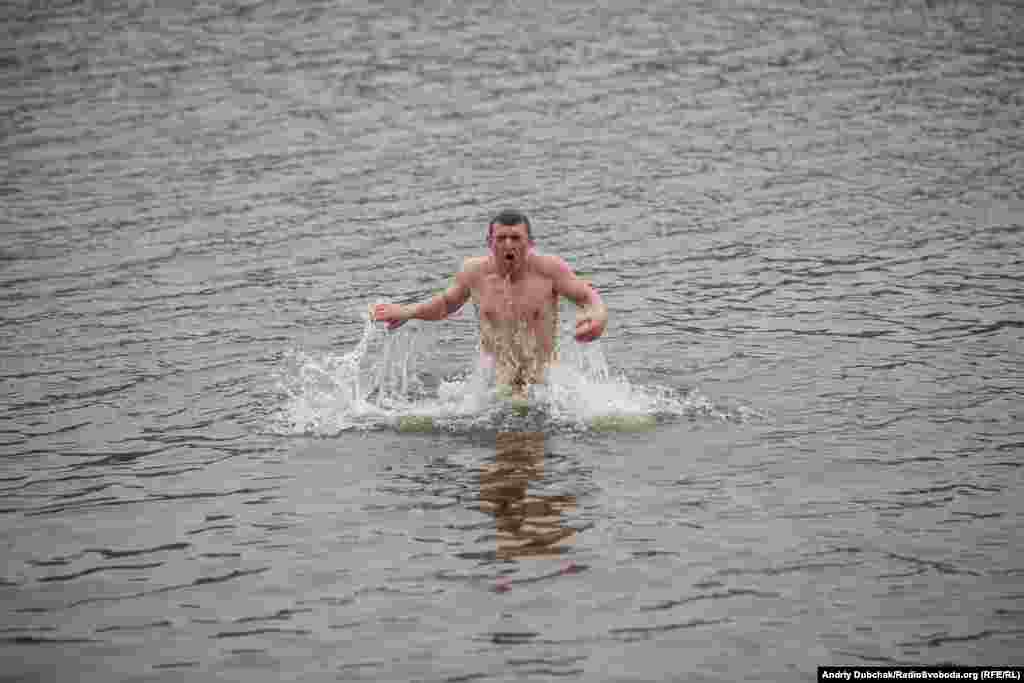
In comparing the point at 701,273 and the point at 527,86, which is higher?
the point at 527,86

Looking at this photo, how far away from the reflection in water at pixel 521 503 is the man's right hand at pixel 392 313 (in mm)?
1712

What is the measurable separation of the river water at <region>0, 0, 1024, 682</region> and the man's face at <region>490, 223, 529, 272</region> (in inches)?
64.9

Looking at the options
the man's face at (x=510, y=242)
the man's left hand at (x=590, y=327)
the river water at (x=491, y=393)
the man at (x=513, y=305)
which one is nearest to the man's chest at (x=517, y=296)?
the man at (x=513, y=305)

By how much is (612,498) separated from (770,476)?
62.2 inches

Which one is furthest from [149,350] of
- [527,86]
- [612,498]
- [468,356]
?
[527,86]

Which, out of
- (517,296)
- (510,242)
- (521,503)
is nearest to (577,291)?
(517,296)

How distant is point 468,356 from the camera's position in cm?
1580

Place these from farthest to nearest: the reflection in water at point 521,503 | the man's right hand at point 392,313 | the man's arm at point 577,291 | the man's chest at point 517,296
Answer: the man's chest at point 517,296, the man's right hand at point 392,313, the man's arm at point 577,291, the reflection in water at point 521,503

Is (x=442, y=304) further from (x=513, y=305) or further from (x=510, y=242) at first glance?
(x=510, y=242)

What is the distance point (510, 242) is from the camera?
13.0 metres

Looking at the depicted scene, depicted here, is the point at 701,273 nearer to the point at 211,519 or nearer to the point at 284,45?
the point at 211,519

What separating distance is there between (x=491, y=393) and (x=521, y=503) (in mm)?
2952

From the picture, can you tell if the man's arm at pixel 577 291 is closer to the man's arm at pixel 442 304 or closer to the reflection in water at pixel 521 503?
the man's arm at pixel 442 304

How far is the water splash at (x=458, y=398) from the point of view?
13.4 metres
